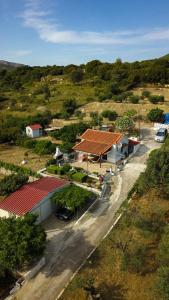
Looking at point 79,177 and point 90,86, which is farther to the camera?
point 90,86

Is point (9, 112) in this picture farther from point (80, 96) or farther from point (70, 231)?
point (70, 231)

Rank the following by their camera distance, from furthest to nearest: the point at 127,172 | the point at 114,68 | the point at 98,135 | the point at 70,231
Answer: the point at 114,68 → the point at 98,135 → the point at 127,172 → the point at 70,231

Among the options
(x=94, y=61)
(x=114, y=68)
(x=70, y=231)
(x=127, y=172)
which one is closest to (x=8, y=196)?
(x=70, y=231)

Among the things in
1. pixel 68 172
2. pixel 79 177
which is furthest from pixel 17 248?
pixel 68 172

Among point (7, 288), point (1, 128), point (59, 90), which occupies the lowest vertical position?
point (7, 288)

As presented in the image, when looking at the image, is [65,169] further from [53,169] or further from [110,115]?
[110,115]

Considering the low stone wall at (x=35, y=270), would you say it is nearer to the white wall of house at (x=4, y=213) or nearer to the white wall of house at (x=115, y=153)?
the white wall of house at (x=4, y=213)

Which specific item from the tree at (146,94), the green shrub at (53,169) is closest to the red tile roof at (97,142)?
the green shrub at (53,169)

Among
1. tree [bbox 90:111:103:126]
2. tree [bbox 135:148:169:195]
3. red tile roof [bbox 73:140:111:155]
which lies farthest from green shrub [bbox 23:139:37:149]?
tree [bbox 135:148:169:195]
